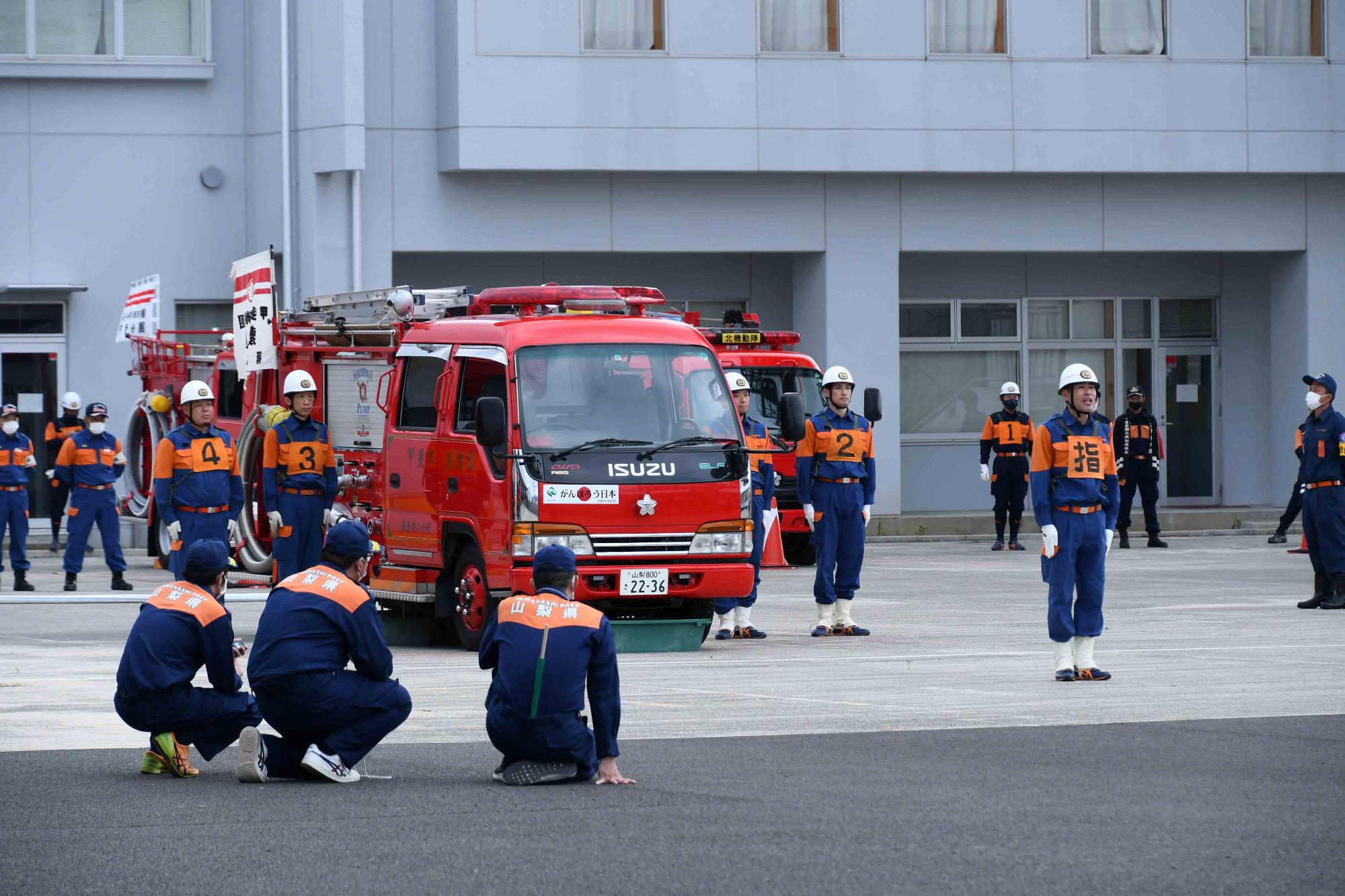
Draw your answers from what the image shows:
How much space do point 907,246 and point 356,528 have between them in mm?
21704

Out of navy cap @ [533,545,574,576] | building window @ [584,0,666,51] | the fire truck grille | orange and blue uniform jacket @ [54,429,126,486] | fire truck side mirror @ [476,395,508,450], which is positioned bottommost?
the fire truck grille

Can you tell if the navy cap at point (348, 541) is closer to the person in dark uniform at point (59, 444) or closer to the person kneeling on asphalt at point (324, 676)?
the person kneeling on asphalt at point (324, 676)

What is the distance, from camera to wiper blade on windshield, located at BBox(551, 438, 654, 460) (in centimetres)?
1477

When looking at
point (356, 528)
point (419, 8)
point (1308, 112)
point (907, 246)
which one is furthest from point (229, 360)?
point (1308, 112)

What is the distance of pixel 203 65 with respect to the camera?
2981 centimetres

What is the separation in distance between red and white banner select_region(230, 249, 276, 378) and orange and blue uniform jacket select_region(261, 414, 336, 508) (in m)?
1.64

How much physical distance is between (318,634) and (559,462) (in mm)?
5365

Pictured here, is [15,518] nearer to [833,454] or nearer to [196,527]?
[196,527]

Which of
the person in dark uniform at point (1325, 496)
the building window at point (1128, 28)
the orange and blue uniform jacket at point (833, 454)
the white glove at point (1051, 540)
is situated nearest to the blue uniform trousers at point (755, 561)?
the orange and blue uniform jacket at point (833, 454)

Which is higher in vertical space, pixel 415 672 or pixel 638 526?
pixel 638 526

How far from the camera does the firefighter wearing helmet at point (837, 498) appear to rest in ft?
54.4

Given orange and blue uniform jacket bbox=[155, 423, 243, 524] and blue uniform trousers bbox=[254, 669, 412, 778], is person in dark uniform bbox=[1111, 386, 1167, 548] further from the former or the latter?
blue uniform trousers bbox=[254, 669, 412, 778]

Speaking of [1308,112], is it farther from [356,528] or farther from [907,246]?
[356,528]

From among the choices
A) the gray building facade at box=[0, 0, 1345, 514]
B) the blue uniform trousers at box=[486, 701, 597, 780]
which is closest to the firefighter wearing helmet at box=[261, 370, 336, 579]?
the blue uniform trousers at box=[486, 701, 597, 780]
